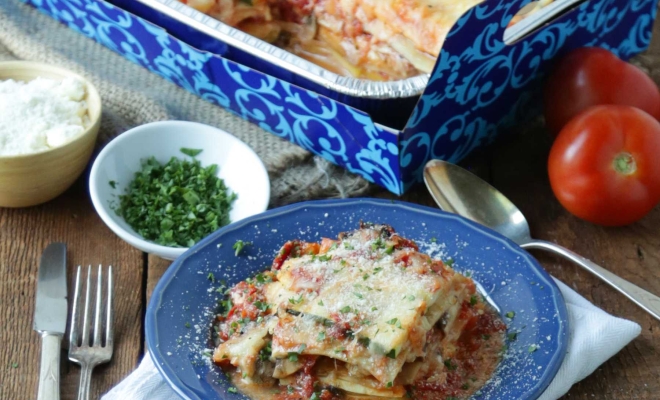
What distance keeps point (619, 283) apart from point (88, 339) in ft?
4.63

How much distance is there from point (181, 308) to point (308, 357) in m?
0.37

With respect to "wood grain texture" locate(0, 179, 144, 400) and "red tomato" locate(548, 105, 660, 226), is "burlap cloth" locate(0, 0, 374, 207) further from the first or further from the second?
"red tomato" locate(548, 105, 660, 226)

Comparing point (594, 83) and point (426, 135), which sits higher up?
point (594, 83)

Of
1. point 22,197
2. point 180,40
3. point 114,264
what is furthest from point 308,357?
point 180,40

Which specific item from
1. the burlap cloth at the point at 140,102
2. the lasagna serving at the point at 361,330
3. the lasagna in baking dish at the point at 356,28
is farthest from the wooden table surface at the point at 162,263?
the lasagna in baking dish at the point at 356,28

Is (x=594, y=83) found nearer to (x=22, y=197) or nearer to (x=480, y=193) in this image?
(x=480, y=193)

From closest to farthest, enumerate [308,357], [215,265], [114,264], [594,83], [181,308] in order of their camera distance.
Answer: [308,357] → [181,308] → [215,265] → [114,264] → [594,83]

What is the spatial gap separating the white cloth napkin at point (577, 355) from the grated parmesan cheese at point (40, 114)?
2.69 ft

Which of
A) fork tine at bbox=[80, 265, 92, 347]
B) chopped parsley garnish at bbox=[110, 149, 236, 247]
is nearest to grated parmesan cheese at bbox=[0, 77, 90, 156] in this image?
chopped parsley garnish at bbox=[110, 149, 236, 247]

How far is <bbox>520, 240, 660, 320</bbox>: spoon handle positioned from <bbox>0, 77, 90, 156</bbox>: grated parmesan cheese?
1475mm

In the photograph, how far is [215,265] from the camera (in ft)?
7.01

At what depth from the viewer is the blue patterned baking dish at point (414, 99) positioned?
2387 mm

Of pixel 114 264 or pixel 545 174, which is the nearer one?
pixel 114 264

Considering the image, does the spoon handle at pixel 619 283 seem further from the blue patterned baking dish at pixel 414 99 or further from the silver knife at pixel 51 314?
the silver knife at pixel 51 314
